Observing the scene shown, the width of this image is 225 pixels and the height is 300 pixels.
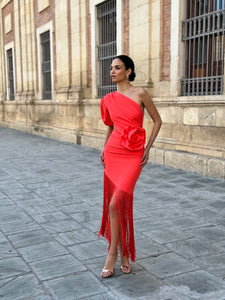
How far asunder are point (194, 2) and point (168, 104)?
2.18 metres

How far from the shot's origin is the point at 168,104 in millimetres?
8109

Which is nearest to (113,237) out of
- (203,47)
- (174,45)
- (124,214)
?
(124,214)

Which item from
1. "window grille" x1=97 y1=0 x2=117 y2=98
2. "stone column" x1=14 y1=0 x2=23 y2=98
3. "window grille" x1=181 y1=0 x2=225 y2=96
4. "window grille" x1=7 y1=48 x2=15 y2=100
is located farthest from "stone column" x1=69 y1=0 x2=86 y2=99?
"window grille" x1=7 y1=48 x2=15 y2=100

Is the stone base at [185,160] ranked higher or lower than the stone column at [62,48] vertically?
lower

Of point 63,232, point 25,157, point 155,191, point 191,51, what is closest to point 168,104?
point 191,51

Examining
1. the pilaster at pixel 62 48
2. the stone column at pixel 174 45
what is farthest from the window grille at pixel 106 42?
the stone column at pixel 174 45

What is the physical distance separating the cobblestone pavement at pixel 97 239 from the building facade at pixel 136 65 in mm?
1148

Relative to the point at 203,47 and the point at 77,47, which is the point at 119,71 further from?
the point at 77,47

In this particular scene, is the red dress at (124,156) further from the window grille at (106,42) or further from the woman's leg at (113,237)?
the window grille at (106,42)

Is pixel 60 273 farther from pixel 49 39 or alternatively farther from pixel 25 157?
pixel 49 39

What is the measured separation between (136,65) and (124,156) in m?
6.50

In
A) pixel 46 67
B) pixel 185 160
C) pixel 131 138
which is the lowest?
pixel 185 160

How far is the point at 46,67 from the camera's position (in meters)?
15.5

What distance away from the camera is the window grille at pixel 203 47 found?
7109mm
